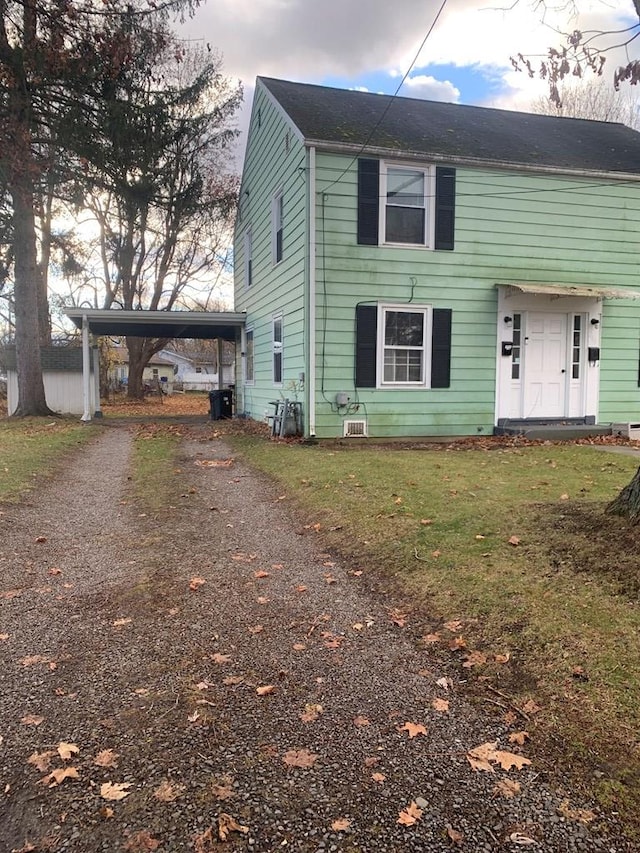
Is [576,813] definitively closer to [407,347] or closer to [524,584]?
[524,584]

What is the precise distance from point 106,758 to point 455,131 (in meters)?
13.6

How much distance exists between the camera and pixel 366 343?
11195 millimetres

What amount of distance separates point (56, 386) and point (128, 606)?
19735mm

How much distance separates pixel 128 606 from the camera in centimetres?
386

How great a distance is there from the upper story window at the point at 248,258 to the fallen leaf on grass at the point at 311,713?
15.0 m

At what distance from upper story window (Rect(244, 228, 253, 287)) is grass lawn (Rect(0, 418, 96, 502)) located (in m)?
6.06

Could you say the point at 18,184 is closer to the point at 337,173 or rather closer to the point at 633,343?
the point at 337,173

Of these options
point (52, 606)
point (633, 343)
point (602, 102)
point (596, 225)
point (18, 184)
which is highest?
point (602, 102)

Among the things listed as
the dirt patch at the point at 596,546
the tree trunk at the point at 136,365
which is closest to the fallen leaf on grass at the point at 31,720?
the dirt patch at the point at 596,546

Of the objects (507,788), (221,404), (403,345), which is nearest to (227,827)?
(507,788)

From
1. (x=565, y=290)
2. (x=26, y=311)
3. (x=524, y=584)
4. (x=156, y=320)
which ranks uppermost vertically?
(x=26, y=311)

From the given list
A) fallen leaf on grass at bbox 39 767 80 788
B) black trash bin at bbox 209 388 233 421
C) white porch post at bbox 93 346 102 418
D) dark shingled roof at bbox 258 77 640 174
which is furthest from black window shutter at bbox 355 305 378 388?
white porch post at bbox 93 346 102 418

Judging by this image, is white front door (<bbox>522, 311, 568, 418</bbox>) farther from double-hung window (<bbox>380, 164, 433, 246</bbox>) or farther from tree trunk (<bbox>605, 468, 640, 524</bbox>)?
tree trunk (<bbox>605, 468, 640, 524</bbox>)

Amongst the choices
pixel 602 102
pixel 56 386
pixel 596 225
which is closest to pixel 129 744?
pixel 596 225
